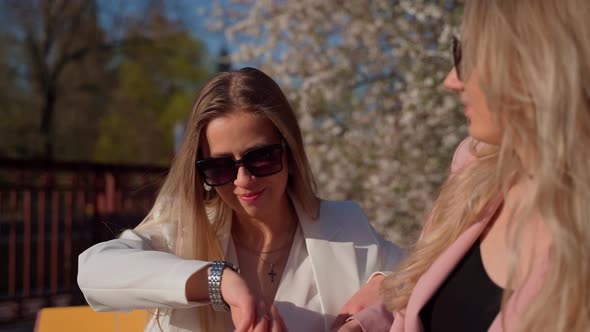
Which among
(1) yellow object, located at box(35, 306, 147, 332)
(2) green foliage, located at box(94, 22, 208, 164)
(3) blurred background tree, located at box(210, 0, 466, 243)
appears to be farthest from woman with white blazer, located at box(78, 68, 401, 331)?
(2) green foliage, located at box(94, 22, 208, 164)

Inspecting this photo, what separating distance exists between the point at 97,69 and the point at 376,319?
25173 millimetres

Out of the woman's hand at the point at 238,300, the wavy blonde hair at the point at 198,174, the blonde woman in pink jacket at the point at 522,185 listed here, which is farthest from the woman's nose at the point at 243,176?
the blonde woman in pink jacket at the point at 522,185

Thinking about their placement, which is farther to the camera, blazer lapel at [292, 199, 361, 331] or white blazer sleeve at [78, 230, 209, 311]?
blazer lapel at [292, 199, 361, 331]

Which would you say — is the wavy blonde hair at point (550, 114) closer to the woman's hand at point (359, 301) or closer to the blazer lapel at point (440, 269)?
the blazer lapel at point (440, 269)

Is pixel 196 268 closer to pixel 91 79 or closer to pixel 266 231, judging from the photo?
pixel 266 231

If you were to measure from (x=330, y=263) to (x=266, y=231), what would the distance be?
0.23 meters

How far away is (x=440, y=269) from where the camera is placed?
147 centimetres

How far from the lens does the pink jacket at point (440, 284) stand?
1315mm

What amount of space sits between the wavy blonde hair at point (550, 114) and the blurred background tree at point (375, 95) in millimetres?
3387

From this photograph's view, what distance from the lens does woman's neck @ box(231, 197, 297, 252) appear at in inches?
84.7

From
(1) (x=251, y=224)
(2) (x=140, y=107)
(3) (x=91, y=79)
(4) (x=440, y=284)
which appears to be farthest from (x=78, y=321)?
(2) (x=140, y=107)

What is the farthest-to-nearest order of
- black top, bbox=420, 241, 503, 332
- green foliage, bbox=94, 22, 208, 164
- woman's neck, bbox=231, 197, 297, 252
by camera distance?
green foliage, bbox=94, 22, 208, 164, woman's neck, bbox=231, 197, 297, 252, black top, bbox=420, 241, 503, 332

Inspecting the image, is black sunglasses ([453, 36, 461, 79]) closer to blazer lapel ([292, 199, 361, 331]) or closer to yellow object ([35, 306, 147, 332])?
blazer lapel ([292, 199, 361, 331])

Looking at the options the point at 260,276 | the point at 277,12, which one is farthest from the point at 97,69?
the point at 260,276
